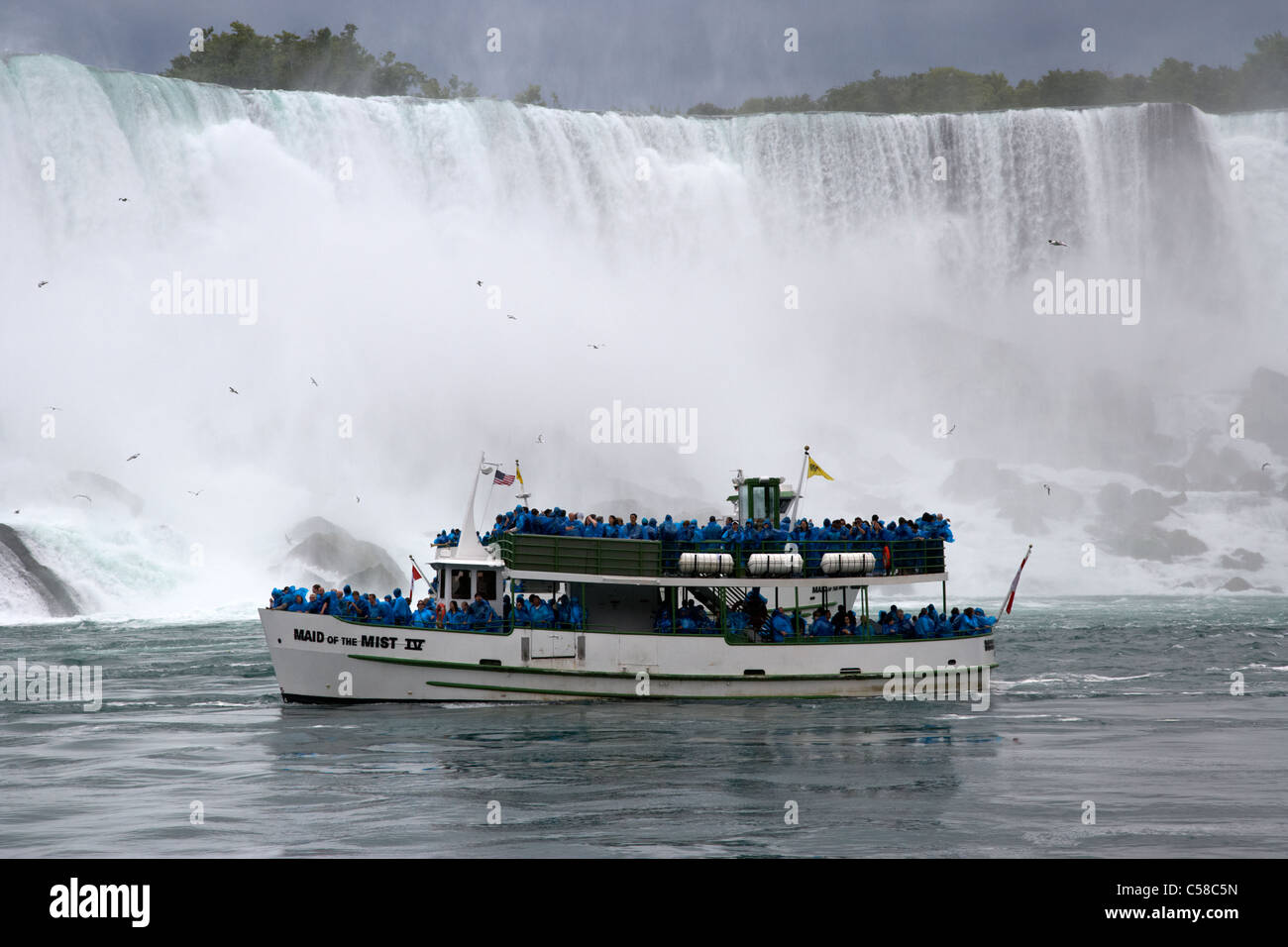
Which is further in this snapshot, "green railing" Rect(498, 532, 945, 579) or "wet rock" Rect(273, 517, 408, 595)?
"wet rock" Rect(273, 517, 408, 595)

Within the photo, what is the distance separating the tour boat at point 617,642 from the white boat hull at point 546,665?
2cm

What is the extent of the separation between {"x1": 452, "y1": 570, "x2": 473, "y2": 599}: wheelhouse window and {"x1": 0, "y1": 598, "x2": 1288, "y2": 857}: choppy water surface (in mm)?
2534

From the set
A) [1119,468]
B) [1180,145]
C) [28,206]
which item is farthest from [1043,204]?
[28,206]

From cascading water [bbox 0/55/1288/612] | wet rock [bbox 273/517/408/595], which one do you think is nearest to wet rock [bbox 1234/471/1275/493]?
cascading water [bbox 0/55/1288/612]

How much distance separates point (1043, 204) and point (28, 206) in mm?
52599

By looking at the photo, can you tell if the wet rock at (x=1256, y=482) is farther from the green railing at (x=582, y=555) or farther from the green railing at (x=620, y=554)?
the green railing at (x=582, y=555)

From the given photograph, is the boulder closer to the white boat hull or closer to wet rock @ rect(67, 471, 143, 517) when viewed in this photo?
the white boat hull

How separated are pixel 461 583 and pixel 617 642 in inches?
142

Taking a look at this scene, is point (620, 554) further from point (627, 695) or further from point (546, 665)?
point (627, 695)

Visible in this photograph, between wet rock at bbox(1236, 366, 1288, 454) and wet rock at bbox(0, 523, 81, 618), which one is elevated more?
wet rock at bbox(1236, 366, 1288, 454)

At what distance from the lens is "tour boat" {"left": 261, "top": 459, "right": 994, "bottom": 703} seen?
85.5 ft

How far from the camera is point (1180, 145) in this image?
254 feet
